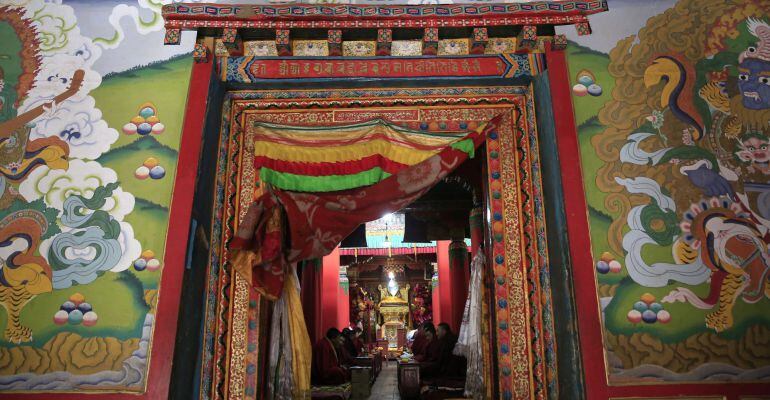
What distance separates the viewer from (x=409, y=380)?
7.98 m

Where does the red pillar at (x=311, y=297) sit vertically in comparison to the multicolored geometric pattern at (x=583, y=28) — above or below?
below

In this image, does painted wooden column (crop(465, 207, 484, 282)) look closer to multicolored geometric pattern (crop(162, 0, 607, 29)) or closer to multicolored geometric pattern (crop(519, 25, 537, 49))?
multicolored geometric pattern (crop(519, 25, 537, 49))

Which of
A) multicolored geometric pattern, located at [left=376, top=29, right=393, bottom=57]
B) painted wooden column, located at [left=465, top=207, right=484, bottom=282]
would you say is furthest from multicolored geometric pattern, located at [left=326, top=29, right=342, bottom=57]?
painted wooden column, located at [left=465, top=207, right=484, bottom=282]

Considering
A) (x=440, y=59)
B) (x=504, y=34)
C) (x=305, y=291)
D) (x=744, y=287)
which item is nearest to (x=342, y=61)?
(x=440, y=59)

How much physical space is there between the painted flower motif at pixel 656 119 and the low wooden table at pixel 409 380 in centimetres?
533

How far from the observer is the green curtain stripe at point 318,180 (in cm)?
422

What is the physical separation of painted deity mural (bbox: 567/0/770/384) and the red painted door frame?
0.07 metres

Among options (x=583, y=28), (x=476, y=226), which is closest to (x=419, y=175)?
(x=583, y=28)

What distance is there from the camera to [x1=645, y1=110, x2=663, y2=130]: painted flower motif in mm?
4141

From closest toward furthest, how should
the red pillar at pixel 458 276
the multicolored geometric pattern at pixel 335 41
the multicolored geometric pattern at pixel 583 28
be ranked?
the multicolored geometric pattern at pixel 583 28 → the multicolored geometric pattern at pixel 335 41 → the red pillar at pixel 458 276

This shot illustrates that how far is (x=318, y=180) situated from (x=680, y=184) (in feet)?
9.33

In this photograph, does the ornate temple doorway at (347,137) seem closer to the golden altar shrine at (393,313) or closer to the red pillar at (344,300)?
the red pillar at (344,300)

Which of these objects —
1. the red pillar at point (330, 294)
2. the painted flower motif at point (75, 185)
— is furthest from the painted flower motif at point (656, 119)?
the red pillar at point (330, 294)

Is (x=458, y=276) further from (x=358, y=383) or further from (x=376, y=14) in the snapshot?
(x=376, y=14)
